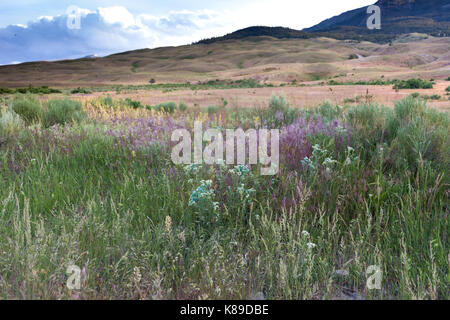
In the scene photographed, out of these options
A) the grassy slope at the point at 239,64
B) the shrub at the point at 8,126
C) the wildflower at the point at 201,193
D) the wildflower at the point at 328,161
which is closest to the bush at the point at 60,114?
the shrub at the point at 8,126

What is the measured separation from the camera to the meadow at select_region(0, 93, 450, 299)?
81.8 inches

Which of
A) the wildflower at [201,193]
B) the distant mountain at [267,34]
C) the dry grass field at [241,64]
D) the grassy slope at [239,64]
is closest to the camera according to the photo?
the wildflower at [201,193]

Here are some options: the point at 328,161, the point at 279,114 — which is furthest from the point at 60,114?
the point at 328,161

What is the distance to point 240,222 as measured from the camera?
285 cm

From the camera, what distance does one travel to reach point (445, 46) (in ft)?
257

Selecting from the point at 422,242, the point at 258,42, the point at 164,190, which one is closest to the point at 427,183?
the point at 422,242

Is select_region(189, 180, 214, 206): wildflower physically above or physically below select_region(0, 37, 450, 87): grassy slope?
below

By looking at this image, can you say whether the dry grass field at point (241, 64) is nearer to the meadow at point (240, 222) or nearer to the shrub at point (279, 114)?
the shrub at point (279, 114)

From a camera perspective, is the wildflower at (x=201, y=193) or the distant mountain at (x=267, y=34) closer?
the wildflower at (x=201, y=193)

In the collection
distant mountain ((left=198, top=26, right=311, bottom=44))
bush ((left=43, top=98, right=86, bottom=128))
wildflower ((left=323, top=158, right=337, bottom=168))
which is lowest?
wildflower ((left=323, top=158, right=337, bottom=168))

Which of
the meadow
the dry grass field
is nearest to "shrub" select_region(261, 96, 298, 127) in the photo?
the meadow

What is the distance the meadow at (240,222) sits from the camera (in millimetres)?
2078

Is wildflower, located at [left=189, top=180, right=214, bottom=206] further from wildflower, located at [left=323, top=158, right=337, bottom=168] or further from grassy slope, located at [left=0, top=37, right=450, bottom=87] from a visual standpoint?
grassy slope, located at [left=0, top=37, right=450, bottom=87]
